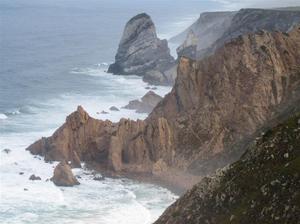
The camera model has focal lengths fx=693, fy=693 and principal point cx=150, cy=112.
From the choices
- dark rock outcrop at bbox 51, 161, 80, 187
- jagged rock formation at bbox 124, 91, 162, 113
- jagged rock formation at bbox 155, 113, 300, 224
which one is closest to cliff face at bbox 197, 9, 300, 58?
jagged rock formation at bbox 124, 91, 162, 113

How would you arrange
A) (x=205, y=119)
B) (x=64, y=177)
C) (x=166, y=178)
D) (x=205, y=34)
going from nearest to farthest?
(x=64, y=177) < (x=166, y=178) < (x=205, y=119) < (x=205, y=34)

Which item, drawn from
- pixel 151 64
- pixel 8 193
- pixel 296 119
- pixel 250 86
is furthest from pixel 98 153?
pixel 151 64

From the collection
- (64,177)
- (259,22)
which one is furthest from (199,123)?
(259,22)

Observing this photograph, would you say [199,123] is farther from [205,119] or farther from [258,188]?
[258,188]

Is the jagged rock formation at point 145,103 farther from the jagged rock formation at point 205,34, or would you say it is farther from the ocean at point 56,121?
the jagged rock formation at point 205,34

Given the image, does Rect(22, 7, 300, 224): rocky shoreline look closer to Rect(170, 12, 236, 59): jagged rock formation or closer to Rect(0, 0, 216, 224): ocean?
Rect(0, 0, 216, 224): ocean

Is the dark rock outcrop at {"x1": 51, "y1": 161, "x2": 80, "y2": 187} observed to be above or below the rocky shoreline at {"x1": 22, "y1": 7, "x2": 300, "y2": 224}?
below

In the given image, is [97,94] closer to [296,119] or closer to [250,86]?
[250,86]
